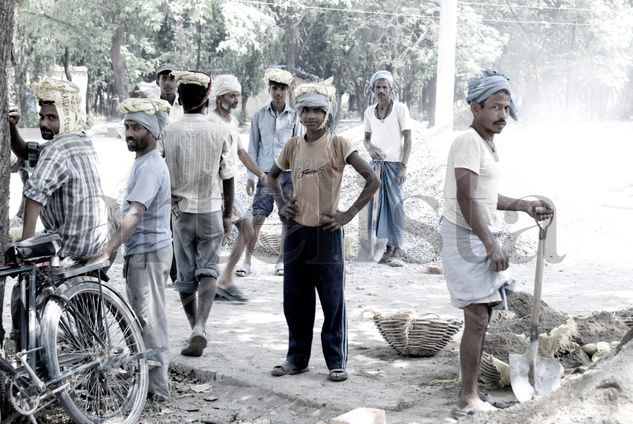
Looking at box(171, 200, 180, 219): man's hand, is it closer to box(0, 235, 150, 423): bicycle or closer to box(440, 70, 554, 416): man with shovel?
box(0, 235, 150, 423): bicycle

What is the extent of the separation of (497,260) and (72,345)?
94.1 inches

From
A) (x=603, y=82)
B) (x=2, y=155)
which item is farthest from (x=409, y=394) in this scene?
(x=603, y=82)

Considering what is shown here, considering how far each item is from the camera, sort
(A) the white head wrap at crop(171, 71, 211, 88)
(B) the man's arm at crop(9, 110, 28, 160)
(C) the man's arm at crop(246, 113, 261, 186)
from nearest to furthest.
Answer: (B) the man's arm at crop(9, 110, 28, 160)
(A) the white head wrap at crop(171, 71, 211, 88)
(C) the man's arm at crop(246, 113, 261, 186)

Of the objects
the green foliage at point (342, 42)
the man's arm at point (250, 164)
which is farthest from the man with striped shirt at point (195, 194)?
the green foliage at point (342, 42)

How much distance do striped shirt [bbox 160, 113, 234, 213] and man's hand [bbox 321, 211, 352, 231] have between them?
4.01 ft

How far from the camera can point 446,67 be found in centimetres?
1628

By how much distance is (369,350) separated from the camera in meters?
6.81

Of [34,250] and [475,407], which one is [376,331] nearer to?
[475,407]

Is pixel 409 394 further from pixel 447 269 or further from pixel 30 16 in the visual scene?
pixel 30 16

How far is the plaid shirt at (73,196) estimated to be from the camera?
4.89m

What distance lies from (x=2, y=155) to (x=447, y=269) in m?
2.57

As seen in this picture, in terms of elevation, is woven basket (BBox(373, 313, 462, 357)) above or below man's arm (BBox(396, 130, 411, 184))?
below

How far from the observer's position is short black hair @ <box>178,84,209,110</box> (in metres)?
6.60

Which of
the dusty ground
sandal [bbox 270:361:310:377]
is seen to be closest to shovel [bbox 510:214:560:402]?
the dusty ground
